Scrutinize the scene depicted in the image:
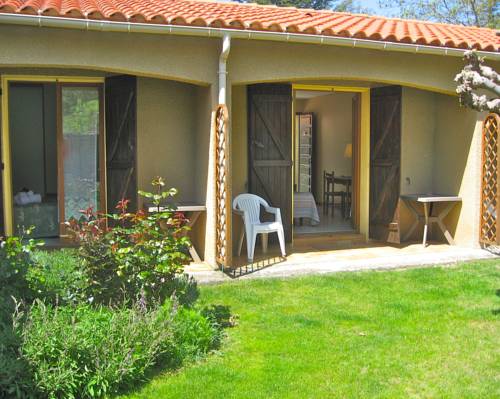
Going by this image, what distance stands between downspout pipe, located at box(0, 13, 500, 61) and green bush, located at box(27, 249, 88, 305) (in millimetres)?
2745

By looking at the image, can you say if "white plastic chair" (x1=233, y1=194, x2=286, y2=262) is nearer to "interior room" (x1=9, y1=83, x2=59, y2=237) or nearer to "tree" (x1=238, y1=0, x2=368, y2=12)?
"interior room" (x1=9, y1=83, x2=59, y2=237)

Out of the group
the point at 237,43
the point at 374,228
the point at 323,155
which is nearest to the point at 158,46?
the point at 237,43

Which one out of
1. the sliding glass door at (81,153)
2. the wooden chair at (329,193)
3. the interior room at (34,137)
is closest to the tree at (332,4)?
the wooden chair at (329,193)

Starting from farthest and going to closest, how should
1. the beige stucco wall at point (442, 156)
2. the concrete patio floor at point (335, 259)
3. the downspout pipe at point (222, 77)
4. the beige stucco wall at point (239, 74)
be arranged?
→ the beige stucco wall at point (442, 156) → the concrete patio floor at point (335, 259) → the downspout pipe at point (222, 77) → the beige stucco wall at point (239, 74)

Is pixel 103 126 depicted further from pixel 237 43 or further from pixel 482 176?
pixel 482 176

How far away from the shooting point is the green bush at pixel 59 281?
193 inches

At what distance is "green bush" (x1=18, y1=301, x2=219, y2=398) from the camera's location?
3842 millimetres

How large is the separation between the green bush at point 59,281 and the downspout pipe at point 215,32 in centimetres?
274

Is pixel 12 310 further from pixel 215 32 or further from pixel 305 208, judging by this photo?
pixel 305 208

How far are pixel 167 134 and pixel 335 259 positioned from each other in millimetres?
3071

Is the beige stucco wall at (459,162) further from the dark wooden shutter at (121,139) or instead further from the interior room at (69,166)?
the interior room at (69,166)

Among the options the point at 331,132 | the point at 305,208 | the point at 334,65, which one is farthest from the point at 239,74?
the point at 331,132

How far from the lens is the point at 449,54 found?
840cm

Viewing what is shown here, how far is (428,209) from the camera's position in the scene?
9.81 metres
